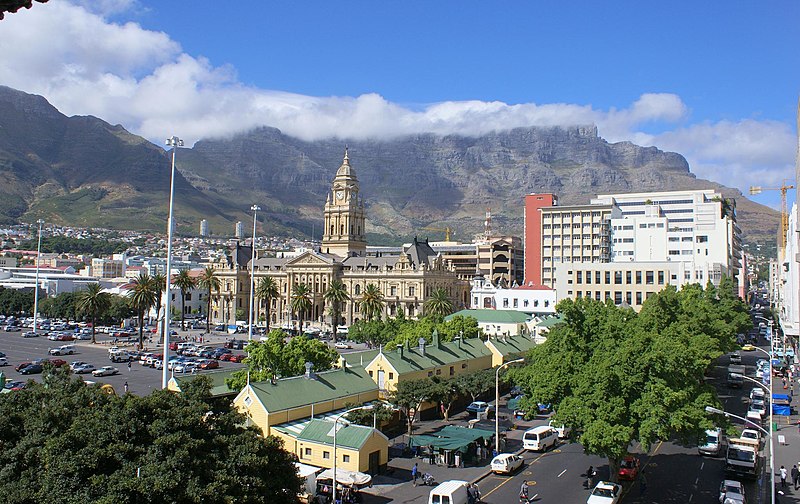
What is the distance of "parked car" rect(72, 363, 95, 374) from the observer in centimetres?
7781

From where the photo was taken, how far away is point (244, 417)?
30094 millimetres

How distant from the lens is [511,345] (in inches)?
3071

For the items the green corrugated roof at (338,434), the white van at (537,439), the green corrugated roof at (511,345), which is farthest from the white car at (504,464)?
the green corrugated roof at (511,345)

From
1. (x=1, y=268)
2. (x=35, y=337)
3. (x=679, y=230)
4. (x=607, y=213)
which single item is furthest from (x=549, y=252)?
(x=1, y=268)

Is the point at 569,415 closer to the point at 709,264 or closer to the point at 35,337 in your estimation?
the point at 709,264

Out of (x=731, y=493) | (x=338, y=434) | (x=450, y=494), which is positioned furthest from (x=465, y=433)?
(x=731, y=493)

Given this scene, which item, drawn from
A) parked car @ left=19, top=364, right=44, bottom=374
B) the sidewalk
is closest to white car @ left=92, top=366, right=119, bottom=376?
parked car @ left=19, top=364, right=44, bottom=374

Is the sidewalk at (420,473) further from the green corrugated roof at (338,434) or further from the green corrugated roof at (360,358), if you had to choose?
the green corrugated roof at (360,358)

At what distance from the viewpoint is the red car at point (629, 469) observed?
40156 millimetres

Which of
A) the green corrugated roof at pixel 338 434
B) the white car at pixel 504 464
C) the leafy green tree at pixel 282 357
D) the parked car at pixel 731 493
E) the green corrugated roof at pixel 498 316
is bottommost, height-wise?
the white car at pixel 504 464

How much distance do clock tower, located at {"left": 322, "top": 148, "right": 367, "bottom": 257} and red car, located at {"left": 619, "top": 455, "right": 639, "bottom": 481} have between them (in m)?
120

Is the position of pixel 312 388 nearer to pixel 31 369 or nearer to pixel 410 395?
pixel 410 395

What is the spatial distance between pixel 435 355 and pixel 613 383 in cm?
3040

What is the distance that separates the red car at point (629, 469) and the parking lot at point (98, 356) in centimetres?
4446
